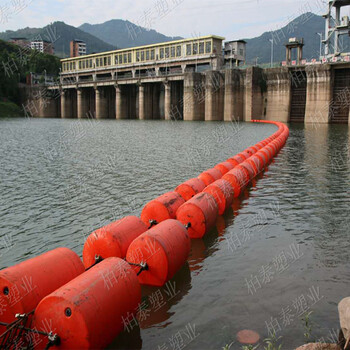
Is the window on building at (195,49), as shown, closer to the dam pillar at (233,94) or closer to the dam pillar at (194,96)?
the dam pillar at (194,96)

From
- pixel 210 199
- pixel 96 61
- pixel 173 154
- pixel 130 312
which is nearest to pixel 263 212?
pixel 210 199

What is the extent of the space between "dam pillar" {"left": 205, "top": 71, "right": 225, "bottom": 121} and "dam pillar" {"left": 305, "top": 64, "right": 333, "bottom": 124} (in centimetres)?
1746

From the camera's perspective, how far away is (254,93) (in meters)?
67.5

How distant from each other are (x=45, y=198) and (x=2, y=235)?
4078 mm

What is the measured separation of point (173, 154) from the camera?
2728 cm

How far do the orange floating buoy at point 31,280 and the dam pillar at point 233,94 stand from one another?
6508 centimetres

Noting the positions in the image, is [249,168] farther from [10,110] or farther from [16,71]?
[16,71]

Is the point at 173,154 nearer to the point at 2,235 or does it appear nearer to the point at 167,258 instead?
the point at 2,235

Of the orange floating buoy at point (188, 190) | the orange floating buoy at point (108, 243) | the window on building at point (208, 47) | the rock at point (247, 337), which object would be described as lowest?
the rock at point (247, 337)

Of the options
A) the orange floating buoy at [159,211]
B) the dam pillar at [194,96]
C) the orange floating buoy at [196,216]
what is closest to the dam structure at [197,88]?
the dam pillar at [194,96]

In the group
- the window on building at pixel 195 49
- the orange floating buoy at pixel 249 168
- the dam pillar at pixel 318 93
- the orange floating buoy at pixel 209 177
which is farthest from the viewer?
the window on building at pixel 195 49

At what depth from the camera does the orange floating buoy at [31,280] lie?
5.84 meters

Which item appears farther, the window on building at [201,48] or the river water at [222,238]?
the window on building at [201,48]

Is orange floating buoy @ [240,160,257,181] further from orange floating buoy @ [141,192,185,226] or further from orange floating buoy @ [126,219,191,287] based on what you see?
orange floating buoy @ [126,219,191,287]
